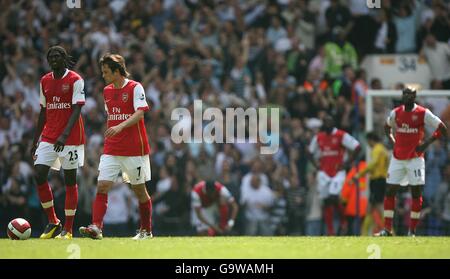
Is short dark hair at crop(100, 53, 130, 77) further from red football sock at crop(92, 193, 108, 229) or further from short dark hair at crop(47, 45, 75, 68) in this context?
red football sock at crop(92, 193, 108, 229)

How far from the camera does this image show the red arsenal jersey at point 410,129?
56.0 ft

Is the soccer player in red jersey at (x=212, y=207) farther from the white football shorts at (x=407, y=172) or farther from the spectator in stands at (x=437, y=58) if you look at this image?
the spectator in stands at (x=437, y=58)

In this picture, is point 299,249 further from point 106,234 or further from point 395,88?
point 395,88

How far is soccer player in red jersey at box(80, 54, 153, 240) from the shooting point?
1420 centimetres

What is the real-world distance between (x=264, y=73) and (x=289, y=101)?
1141mm

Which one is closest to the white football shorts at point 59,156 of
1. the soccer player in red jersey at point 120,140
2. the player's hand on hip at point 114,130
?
the soccer player in red jersey at point 120,140

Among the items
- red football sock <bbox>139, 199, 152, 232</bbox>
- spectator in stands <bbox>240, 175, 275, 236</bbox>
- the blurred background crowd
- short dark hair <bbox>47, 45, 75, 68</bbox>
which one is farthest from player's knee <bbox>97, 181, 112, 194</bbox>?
spectator in stands <bbox>240, 175, 275, 236</bbox>

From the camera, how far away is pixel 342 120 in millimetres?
23297

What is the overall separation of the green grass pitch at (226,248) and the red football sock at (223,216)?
6316 millimetres

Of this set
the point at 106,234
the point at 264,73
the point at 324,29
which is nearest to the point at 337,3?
the point at 324,29

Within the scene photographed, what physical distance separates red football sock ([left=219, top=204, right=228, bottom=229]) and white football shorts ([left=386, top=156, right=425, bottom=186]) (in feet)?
16.6

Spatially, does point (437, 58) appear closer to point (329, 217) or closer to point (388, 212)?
point (329, 217)

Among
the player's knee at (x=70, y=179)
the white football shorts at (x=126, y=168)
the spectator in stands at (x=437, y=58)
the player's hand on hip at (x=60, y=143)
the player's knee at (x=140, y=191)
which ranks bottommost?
the player's knee at (x=140, y=191)
